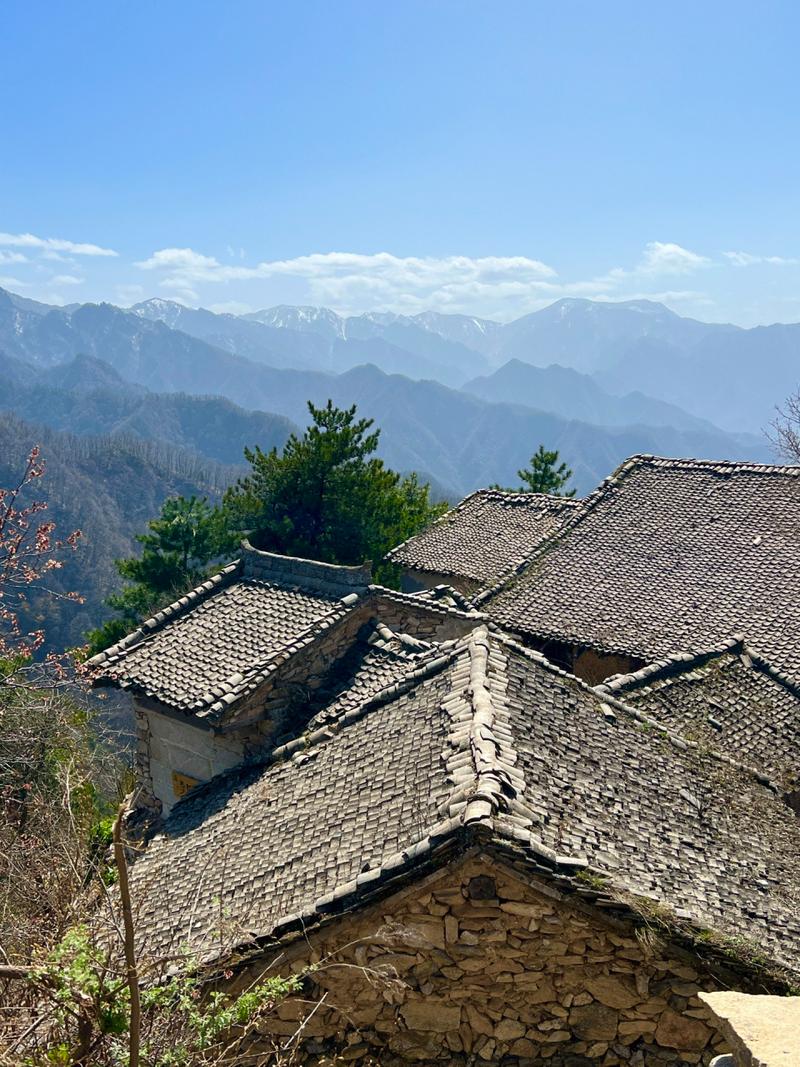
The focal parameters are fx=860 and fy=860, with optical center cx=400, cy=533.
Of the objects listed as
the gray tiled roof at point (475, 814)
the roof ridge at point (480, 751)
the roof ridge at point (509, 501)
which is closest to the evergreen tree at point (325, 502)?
the roof ridge at point (509, 501)

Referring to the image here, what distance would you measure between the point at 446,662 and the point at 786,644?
819 cm

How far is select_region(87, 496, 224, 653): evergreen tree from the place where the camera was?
99.8ft

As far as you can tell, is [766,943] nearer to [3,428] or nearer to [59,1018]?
[59,1018]

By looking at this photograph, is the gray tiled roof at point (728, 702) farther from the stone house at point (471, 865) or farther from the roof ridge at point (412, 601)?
the roof ridge at point (412, 601)

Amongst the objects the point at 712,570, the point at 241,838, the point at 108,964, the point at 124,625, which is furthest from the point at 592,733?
the point at 124,625

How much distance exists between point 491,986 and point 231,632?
24.7ft

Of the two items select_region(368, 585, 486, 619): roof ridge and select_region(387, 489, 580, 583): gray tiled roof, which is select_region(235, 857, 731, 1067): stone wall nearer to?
select_region(368, 585, 486, 619): roof ridge

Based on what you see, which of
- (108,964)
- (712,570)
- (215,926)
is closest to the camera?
(108,964)

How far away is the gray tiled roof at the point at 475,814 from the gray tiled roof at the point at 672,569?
622cm

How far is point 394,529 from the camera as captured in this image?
31781 mm

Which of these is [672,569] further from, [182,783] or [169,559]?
[169,559]

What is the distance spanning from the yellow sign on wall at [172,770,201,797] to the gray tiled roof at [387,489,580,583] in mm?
11867

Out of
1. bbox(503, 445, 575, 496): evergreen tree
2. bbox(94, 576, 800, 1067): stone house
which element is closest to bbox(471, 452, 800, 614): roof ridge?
bbox(94, 576, 800, 1067): stone house

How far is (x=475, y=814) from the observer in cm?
682
